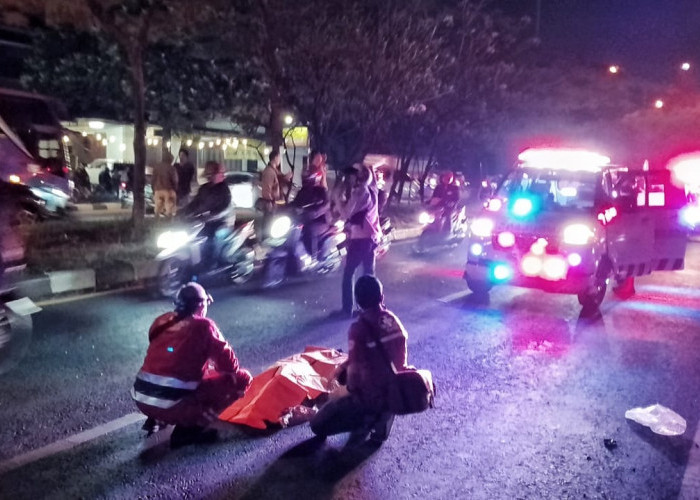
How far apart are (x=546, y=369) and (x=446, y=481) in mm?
2712

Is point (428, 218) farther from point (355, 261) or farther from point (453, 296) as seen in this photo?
point (355, 261)

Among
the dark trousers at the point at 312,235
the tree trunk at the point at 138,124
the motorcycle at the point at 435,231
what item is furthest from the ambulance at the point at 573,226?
the tree trunk at the point at 138,124

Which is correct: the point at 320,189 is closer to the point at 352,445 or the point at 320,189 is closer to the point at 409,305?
the point at 409,305

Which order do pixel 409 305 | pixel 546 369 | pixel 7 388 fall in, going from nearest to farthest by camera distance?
pixel 7 388, pixel 546 369, pixel 409 305

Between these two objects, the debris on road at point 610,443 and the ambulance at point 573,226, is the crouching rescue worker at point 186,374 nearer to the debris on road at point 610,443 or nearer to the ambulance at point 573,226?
the debris on road at point 610,443

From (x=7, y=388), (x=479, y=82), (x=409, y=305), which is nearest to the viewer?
(x=7, y=388)

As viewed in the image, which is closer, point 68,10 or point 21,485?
point 21,485

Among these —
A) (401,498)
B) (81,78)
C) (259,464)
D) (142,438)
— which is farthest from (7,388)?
(81,78)

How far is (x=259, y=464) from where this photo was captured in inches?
179

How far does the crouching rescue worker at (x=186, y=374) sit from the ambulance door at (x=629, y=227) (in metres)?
5.77

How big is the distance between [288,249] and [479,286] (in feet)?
8.53

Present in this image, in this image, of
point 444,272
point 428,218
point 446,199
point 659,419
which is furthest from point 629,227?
point 428,218

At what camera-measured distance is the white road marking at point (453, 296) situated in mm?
9688

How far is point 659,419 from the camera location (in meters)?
5.54
